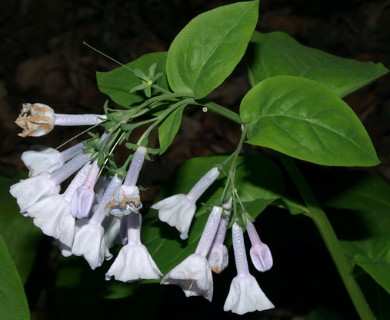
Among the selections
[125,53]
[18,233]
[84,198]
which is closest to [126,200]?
[84,198]

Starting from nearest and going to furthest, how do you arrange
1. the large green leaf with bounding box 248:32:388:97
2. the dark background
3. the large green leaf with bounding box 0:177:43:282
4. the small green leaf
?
the small green leaf
the large green leaf with bounding box 248:32:388:97
the large green leaf with bounding box 0:177:43:282
the dark background

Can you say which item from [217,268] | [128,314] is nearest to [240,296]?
[217,268]

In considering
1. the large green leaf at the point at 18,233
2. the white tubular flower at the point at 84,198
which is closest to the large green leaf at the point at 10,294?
the white tubular flower at the point at 84,198

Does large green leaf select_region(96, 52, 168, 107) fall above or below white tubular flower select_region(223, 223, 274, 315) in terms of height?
above

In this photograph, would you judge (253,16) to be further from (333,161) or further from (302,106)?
(333,161)

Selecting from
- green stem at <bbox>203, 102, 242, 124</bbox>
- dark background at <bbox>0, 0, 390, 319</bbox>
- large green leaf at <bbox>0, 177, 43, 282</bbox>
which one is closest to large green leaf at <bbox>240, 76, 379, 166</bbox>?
green stem at <bbox>203, 102, 242, 124</bbox>

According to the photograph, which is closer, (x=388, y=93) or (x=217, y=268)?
(x=217, y=268)

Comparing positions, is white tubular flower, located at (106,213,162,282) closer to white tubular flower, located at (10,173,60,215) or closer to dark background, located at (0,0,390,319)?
white tubular flower, located at (10,173,60,215)
